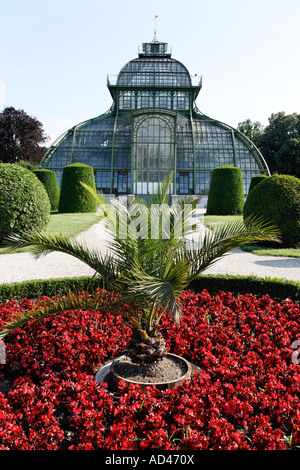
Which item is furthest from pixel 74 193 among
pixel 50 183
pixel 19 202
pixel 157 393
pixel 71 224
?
pixel 157 393

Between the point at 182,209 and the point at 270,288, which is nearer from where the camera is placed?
the point at 182,209

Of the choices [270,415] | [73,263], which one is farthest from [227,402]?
[73,263]

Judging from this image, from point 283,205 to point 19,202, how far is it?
777cm

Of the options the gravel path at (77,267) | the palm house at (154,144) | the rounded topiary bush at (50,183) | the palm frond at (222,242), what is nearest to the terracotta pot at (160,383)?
the palm frond at (222,242)

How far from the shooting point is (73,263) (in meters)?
8.40

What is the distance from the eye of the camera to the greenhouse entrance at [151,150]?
2650 cm

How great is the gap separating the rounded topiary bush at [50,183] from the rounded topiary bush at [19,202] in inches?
396

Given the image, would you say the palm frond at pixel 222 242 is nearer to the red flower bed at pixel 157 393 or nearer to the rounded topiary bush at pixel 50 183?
the red flower bed at pixel 157 393

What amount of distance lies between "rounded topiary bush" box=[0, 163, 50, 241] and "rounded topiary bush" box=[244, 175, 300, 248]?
6455 millimetres

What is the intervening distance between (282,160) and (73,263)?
32743 mm

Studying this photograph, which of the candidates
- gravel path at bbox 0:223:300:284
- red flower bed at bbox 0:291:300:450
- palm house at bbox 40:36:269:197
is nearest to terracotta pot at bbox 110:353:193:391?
red flower bed at bbox 0:291:300:450

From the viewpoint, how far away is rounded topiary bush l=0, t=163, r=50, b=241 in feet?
32.1

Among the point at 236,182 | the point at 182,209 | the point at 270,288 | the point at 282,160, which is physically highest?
the point at 282,160

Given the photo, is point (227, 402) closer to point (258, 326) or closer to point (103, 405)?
point (103, 405)
